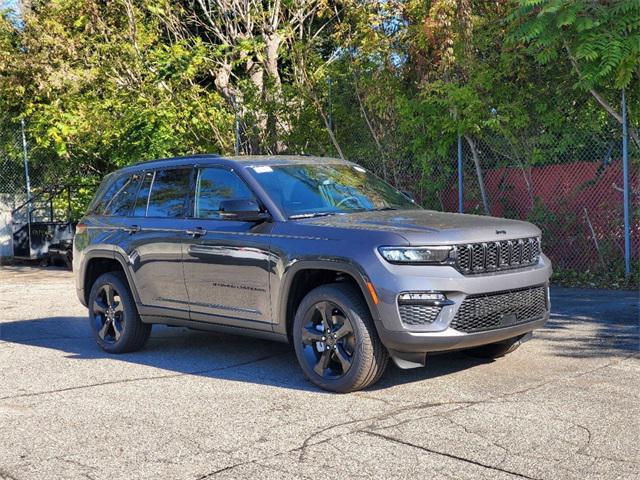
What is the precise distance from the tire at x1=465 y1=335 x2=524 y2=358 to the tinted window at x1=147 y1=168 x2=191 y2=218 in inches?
112

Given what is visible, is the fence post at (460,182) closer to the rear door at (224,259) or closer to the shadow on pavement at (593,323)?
the shadow on pavement at (593,323)

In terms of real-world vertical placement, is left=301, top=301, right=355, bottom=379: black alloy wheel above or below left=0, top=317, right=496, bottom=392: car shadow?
above

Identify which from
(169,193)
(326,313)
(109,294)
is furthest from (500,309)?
(109,294)

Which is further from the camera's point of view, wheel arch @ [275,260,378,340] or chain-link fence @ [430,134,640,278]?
chain-link fence @ [430,134,640,278]

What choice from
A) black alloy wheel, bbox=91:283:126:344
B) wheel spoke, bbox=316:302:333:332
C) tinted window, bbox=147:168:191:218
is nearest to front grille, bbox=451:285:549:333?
wheel spoke, bbox=316:302:333:332

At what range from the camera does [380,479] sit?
4672 millimetres

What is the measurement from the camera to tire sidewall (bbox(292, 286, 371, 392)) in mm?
6410

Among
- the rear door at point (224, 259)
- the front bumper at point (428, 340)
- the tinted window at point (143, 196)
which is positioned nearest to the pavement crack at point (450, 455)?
the front bumper at point (428, 340)

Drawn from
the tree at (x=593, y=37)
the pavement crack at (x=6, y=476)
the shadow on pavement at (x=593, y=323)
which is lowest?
the shadow on pavement at (x=593, y=323)

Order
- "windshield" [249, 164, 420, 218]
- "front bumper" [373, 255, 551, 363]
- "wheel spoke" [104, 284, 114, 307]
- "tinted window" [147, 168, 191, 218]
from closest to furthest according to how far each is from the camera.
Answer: "front bumper" [373, 255, 551, 363] < "windshield" [249, 164, 420, 218] < "tinted window" [147, 168, 191, 218] < "wheel spoke" [104, 284, 114, 307]

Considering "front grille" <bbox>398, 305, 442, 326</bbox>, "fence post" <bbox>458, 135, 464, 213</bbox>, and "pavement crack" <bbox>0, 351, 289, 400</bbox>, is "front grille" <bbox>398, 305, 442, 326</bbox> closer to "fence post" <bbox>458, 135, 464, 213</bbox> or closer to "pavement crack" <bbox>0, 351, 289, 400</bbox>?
"pavement crack" <bbox>0, 351, 289, 400</bbox>

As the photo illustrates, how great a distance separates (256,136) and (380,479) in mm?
13383

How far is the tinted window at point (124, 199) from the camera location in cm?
882

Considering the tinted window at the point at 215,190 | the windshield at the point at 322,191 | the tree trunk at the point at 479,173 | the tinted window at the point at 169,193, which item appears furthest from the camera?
the tree trunk at the point at 479,173
